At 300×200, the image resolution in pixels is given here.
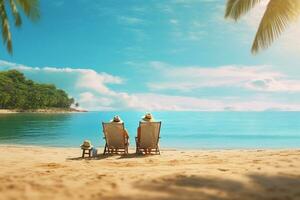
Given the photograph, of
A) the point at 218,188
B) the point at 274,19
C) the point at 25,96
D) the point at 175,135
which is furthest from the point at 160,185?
the point at 25,96

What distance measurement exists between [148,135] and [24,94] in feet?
358

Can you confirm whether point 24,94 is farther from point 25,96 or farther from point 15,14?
point 15,14

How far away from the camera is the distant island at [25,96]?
104625 mm

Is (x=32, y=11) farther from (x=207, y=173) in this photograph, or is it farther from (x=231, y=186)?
(x=231, y=186)

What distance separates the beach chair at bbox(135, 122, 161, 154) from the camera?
11484mm

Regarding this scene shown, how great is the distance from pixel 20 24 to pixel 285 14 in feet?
28.3

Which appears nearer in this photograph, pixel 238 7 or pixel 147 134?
pixel 238 7

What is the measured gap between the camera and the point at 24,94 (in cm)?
11388

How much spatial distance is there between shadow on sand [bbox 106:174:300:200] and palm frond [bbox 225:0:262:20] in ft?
19.0

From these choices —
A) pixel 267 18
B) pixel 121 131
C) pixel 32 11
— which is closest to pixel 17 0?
pixel 32 11

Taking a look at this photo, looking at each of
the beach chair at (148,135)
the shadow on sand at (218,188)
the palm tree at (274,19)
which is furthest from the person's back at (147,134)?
the shadow on sand at (218,188)

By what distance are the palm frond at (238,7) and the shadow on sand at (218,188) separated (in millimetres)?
5803

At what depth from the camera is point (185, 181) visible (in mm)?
5496

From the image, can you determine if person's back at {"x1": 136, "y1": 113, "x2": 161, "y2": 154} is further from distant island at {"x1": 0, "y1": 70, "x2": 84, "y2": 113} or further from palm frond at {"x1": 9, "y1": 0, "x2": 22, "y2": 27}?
distant island at {"x1": 0, "y1": 70, "x2": 84, "y2": 113}
